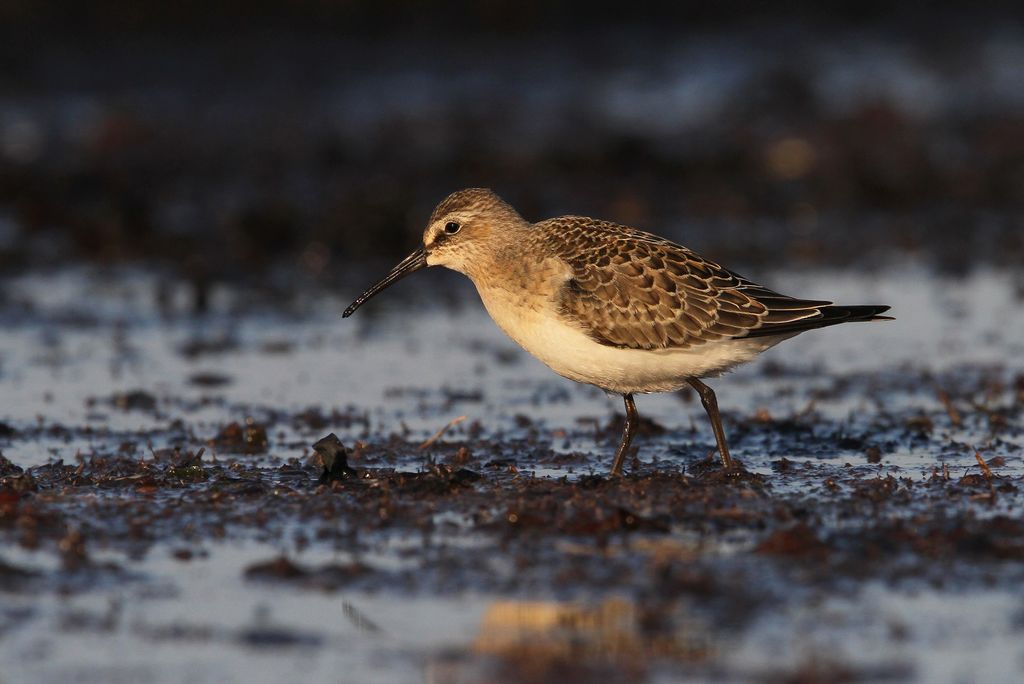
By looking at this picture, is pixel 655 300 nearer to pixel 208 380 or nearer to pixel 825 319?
pixel 825 319

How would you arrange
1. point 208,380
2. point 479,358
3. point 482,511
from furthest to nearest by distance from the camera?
point 479,358 → point 208,380 → point 482,511

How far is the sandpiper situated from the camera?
909cm

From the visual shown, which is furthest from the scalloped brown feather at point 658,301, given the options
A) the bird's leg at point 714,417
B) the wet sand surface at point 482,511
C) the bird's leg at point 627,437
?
the wet sand surface at point 482,511

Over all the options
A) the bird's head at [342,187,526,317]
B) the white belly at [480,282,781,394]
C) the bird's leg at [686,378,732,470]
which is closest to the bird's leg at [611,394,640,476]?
the white belly at [480,282,781,394]

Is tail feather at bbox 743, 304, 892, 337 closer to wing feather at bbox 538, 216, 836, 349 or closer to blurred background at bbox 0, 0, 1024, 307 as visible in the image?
wing feather at bbox 538, 216, 836, 349

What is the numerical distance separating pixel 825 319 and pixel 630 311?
3.80ft

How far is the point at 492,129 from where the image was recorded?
20.6 meters

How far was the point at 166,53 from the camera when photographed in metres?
22.0

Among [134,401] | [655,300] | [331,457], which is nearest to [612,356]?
[655,300]

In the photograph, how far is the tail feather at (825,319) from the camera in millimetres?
9164

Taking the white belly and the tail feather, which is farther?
the tail feather

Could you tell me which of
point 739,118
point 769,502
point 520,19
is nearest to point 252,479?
point 769,502

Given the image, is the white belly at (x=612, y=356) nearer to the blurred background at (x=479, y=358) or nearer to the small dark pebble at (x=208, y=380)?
the blurred background at (x=479, y=358)

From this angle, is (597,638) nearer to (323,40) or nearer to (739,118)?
(739,118)
